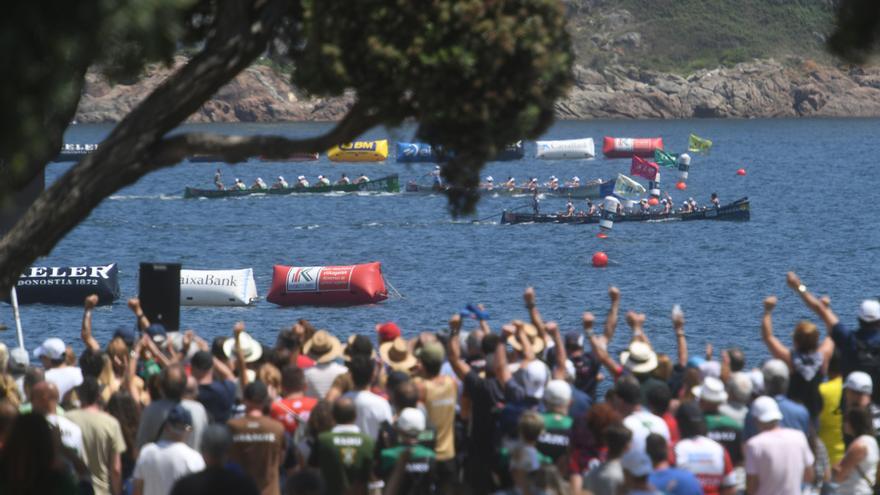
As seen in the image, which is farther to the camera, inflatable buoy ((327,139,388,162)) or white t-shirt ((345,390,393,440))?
inflatable buoy ((327,139,388,162))

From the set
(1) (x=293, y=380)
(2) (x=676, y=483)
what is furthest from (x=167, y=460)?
(2) (x=676, y=483)

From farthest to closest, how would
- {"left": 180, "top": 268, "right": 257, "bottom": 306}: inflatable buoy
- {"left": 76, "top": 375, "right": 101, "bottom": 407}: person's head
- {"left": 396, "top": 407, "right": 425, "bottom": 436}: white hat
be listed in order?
1. {"left": 180, "top": 268, "right": 257, "bottom": 306}: inflatable buoy
2. {"left": 76, "top": 375, "right": 101, "bottom": 407}: person's head
3. {"left": 396, "top": 407, "right": 425, "bottom": 436}: white hat

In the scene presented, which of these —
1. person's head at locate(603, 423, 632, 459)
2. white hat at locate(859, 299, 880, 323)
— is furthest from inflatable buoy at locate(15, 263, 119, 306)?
person's head at locate(603, 423, 632, 459)

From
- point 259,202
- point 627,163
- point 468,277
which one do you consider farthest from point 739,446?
point 627,163

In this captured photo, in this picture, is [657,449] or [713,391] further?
[713,391]

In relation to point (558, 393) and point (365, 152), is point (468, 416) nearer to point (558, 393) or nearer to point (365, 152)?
point (558, 393)

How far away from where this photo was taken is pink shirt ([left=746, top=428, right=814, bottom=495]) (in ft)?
37.9

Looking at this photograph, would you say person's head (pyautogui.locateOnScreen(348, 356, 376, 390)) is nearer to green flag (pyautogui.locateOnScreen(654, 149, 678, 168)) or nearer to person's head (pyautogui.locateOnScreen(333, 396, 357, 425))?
person's head (pyautogui.locateOnScreen(333, 396, 357, 425))

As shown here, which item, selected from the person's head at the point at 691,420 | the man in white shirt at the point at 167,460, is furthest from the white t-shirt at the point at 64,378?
the person's head at the point at 691,420

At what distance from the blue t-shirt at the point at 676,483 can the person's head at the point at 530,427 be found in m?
0.92

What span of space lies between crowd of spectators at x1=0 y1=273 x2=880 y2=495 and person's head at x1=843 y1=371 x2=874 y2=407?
0.01 metres

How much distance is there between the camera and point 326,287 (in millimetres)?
52625

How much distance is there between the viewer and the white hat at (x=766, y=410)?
455 inches

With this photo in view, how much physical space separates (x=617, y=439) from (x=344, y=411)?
6.96 feet
